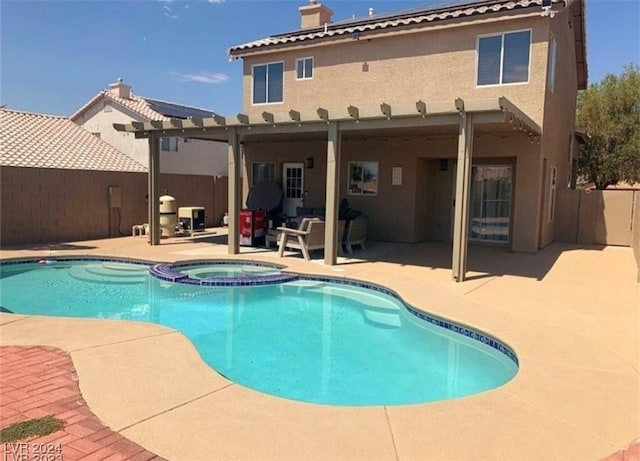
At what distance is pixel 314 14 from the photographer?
17.8m

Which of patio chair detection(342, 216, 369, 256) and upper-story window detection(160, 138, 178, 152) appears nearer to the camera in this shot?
patio chair detection(342, 216, 369, 256)

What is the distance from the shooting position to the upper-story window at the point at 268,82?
16594mm

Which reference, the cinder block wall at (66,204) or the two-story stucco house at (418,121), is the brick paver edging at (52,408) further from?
the cinder block wall at (66,204)

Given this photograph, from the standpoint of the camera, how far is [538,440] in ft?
11.1

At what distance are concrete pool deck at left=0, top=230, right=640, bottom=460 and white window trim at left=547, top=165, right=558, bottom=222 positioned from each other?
747 cm

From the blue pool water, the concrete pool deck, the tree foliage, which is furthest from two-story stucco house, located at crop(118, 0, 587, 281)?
the tree foliage

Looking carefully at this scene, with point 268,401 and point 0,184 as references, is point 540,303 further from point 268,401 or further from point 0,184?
point 0,184

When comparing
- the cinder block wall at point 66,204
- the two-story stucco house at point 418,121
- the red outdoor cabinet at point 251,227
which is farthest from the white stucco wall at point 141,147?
the red outdoor cabinet at point 251,227

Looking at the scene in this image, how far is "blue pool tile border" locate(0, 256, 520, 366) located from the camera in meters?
6.11

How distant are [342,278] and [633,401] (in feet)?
20.1

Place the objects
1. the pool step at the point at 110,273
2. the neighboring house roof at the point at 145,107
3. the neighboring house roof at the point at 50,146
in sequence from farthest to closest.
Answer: the neighboring house roof at the point at 145,107
the neighboring house roof at the point at 50,146
the pool step at the point at 110,273

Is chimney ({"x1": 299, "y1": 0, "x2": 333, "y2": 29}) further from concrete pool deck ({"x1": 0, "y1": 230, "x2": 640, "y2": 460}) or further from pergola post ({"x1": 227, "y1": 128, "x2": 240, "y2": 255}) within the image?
concrete pool deck ({"x1": 0, "y1": 230, "x2": 640, "y2": 460})

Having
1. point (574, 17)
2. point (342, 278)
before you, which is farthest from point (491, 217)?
point (574, 17)

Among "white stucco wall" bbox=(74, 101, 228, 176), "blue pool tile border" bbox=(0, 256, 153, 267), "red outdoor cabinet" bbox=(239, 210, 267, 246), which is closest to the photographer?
"blue pool tile border" bbox=(0, 256, 153, 267)
